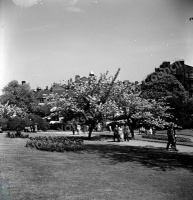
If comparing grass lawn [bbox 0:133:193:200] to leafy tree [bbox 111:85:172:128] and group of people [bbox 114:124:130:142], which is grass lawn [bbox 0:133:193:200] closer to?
group of people [bbox 114:124:130:142]

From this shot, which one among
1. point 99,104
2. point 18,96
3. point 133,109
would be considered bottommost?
point 133,109

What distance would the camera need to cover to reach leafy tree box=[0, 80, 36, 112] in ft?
243

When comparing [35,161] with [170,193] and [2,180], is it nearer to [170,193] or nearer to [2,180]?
[2,180]

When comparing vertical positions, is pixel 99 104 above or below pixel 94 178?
above

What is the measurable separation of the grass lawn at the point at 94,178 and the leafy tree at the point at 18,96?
62993mm

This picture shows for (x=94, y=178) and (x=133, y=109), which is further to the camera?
(x=133, y=109)

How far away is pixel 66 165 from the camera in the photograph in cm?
1127

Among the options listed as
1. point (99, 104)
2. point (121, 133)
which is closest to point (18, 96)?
point (99, 104)

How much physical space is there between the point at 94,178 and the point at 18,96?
6905cm

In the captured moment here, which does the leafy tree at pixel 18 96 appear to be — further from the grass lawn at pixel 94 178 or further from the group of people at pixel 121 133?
the grass lawn at pixel 94 178

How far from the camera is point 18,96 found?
75000mm

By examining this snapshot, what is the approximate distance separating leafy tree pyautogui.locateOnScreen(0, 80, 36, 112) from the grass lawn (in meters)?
63.0

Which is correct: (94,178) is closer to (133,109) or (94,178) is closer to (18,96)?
(133,109)

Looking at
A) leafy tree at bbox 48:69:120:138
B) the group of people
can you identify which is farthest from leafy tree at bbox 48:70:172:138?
the group of people
